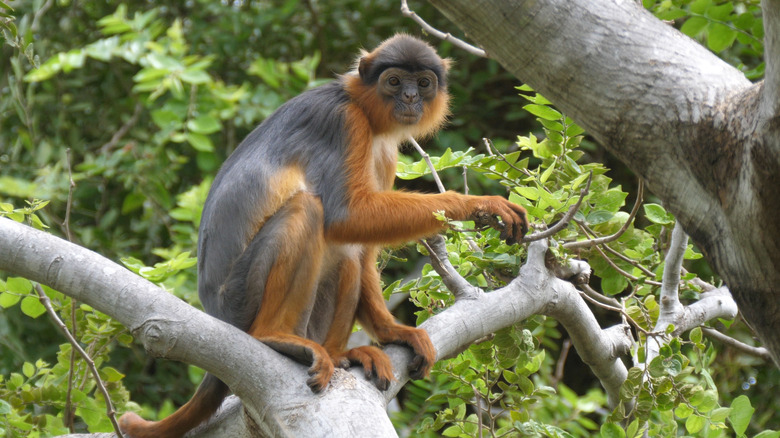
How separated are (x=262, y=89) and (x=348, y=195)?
14.2ft

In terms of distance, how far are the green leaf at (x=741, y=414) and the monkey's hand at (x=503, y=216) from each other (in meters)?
1.46

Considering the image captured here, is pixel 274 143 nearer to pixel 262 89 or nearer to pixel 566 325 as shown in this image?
pixel 566 325

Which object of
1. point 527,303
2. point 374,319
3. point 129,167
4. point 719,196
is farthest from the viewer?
point 129,167

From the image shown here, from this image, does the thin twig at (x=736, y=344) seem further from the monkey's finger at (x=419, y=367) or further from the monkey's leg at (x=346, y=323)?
the monkey's leg at (x=346, y=323)

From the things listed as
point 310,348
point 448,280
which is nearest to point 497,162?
point 448,280

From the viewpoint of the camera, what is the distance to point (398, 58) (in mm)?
5633

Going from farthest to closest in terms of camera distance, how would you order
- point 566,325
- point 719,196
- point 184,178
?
1. point 184,178
2. point 566,325
3. point 719,196

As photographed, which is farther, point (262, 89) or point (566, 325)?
point (262, 89)

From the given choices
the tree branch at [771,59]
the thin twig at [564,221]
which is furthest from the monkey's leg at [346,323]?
the tree branch at [771,59]

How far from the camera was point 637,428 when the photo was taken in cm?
420

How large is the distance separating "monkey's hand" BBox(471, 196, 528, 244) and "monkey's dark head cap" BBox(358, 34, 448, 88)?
1.47 m

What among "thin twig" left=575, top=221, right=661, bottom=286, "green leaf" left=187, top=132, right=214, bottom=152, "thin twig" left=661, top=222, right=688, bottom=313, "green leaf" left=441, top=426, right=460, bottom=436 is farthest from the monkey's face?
"green leaf" left=187, top=132, right=214, bottom=152

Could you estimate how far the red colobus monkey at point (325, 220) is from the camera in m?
4.48

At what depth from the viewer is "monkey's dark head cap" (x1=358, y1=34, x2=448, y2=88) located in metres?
5.63
